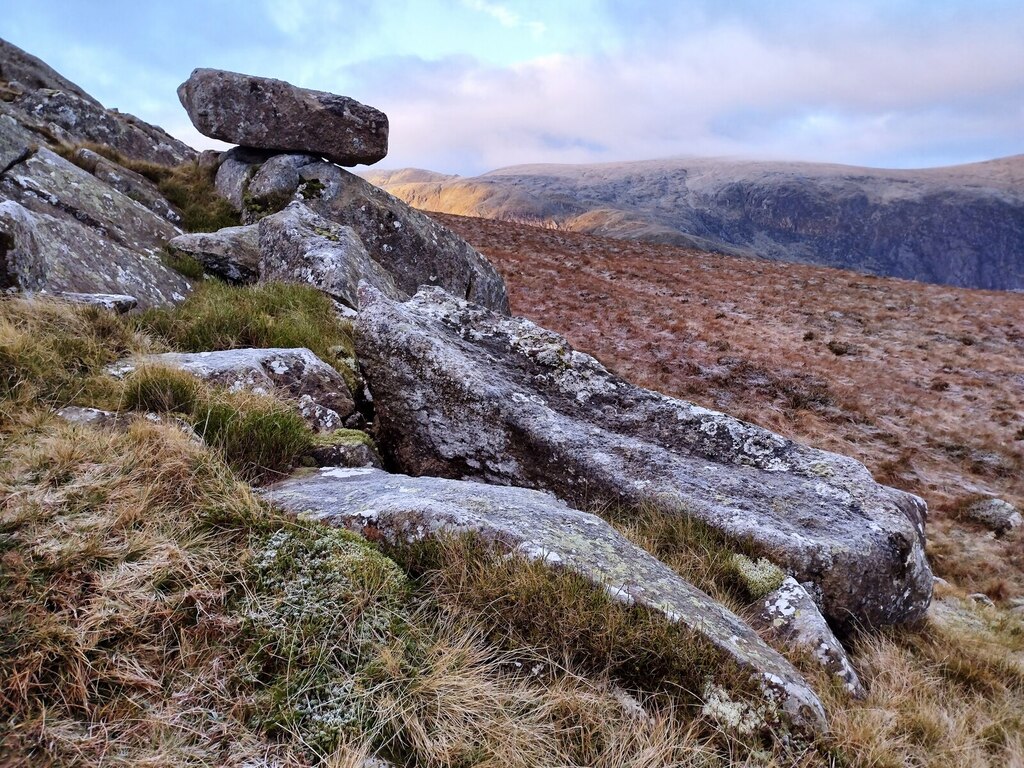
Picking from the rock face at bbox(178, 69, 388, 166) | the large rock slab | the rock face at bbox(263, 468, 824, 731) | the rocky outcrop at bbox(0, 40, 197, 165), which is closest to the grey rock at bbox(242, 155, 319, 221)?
the rock face at bbox(178, 69, 388, 166)

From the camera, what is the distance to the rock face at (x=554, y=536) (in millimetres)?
2855

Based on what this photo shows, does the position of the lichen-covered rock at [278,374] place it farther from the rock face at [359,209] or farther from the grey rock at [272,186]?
the grey rock at [272,186]

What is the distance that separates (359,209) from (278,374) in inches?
392

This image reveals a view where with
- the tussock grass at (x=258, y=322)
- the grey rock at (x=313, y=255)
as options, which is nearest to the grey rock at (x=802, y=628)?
the tussock grass at (x=258, y=322)

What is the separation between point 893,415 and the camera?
46.3 feet

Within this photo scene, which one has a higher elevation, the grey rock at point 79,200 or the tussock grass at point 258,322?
the grey rock at point 79,200

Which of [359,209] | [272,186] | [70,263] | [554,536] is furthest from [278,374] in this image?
[272,186]

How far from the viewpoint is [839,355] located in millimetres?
18391

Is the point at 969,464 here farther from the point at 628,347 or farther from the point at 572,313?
the point at 572,313

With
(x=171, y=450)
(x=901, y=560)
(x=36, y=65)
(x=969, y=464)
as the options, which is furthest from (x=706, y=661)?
(x=36, y=65)

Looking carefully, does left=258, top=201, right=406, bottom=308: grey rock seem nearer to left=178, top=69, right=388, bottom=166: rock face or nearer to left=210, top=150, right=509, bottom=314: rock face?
left=210, top=150, right=509, bottom=314: rock face

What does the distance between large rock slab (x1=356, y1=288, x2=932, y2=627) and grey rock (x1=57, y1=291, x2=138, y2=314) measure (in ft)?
8.39

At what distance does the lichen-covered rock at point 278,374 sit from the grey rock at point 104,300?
1051 mm

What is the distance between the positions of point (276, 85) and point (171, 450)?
552 inches
